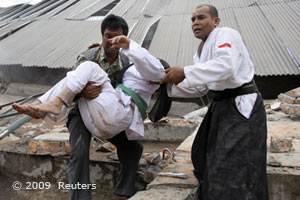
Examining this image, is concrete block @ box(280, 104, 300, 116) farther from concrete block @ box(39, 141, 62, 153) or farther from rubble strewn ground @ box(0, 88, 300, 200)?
concrete block @ box(39, 141, 62, 153)

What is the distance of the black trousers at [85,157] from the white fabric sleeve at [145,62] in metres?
0.69

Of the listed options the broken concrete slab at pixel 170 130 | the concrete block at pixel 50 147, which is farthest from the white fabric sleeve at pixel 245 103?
the broken concrete slab at pixel 170 130

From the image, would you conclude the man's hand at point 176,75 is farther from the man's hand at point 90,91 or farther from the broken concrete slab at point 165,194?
the broken concrete slab at point 165,194

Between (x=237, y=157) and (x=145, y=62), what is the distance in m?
1.00

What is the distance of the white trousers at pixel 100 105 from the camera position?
7.96 feet

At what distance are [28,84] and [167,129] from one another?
5.54m

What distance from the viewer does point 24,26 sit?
10.0 meters

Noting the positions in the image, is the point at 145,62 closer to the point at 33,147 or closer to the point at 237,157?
the point at 237,157

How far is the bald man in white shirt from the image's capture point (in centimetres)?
193

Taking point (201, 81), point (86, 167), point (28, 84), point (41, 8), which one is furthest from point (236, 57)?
point (41, 8)

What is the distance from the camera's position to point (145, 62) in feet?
7.64

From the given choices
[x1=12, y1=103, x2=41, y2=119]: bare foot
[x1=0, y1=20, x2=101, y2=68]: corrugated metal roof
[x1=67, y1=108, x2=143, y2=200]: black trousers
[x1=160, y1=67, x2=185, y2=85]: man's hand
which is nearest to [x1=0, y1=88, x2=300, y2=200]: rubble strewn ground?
[x1=67, y1=108, x2=143, y2=200]: black trousers

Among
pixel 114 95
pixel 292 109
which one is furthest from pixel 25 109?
pixel 292 109

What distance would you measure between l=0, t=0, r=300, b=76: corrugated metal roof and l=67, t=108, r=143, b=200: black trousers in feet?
13.7
